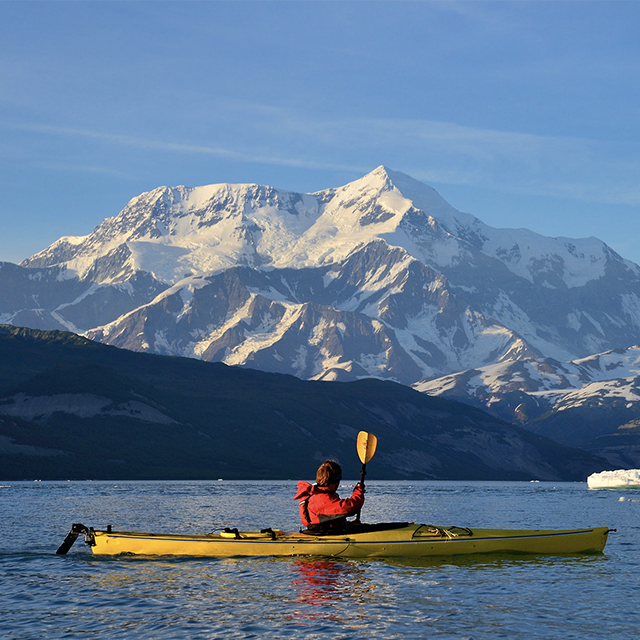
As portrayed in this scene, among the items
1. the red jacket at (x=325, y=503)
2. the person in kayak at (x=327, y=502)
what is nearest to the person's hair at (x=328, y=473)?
the person in kayak at (x=327, y=502)

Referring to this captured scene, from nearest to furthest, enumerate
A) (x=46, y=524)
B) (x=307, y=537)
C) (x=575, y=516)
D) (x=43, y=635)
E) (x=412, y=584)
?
(x=43, y=635), (x=412, y=584), (x=307, y=537), (x=46, y=524), (x=575, y=516)

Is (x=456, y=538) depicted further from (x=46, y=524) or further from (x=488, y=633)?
(x=46, y=524)

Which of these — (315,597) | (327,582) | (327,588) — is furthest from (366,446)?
(315,597)

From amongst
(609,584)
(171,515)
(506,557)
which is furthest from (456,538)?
(171,515)

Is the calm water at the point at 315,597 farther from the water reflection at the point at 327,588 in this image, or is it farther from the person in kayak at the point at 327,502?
the person in kayak at the point at 327,502

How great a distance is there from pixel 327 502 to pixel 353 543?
2425mm

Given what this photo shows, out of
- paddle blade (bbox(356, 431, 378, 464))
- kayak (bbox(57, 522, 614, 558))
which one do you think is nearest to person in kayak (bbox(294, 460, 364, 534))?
kayak (bbox(57, 522, 614, 558))

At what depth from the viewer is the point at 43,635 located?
30.9m

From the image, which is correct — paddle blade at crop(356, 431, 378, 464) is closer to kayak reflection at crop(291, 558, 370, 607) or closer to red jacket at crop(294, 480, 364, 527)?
red jacket at crop(294, 480, 364, 527)

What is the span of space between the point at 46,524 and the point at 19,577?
35.8 metres

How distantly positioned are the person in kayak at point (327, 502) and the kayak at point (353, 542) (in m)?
0.52

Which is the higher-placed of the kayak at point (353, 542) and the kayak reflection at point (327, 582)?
the kayak at point (353, 542)

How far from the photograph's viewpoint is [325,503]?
1636 inches

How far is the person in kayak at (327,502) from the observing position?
4056 cm
